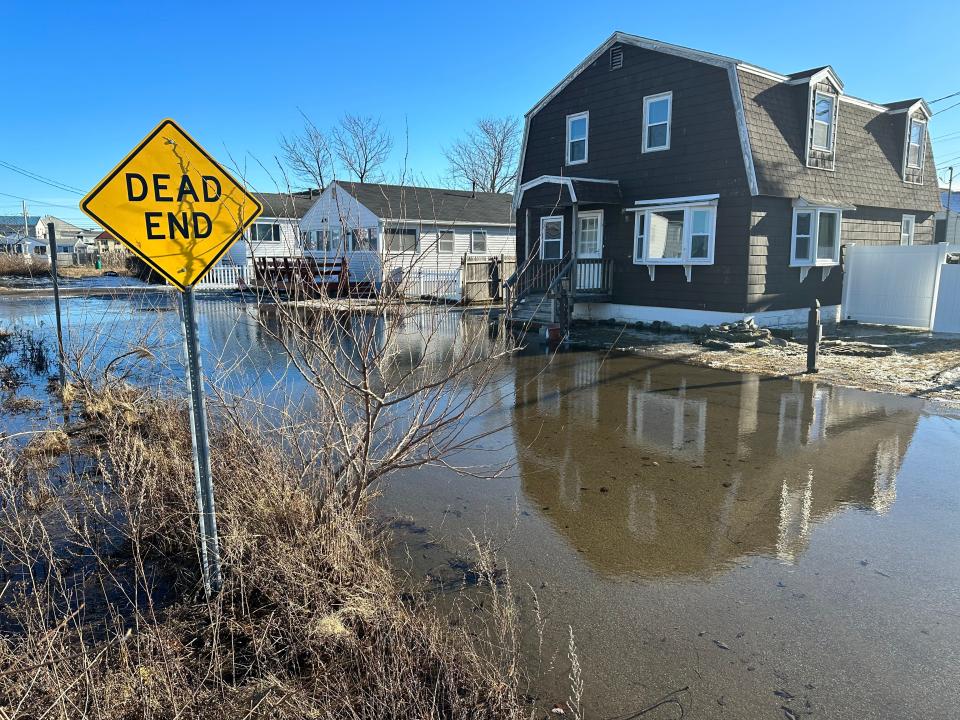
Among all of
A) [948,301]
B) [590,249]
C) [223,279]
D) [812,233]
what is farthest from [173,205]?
[223,279]

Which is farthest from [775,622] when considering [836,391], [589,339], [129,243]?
[589,339]

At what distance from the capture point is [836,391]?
9375 millimetres

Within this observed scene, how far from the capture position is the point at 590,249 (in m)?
18.0

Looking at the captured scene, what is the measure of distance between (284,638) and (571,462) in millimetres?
3827

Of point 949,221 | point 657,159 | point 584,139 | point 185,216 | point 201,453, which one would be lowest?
point 201,453

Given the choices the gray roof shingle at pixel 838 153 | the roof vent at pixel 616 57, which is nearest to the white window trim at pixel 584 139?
the roof vent at pixel 616 57

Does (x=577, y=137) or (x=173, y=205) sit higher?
(x=577, y=137)

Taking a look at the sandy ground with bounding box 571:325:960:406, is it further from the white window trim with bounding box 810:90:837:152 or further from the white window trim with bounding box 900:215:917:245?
the white window trim with bounding box 900:215:917:245

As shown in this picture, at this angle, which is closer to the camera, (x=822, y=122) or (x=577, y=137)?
(x=822, y=122)

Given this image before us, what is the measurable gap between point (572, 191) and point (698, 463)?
10.6 m

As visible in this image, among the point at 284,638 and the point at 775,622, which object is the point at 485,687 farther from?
the point at 775,622

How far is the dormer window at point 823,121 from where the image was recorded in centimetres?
1566

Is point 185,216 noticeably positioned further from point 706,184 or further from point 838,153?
point 838,153

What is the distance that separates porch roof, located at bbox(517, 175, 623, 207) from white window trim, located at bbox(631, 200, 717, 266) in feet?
2.90
